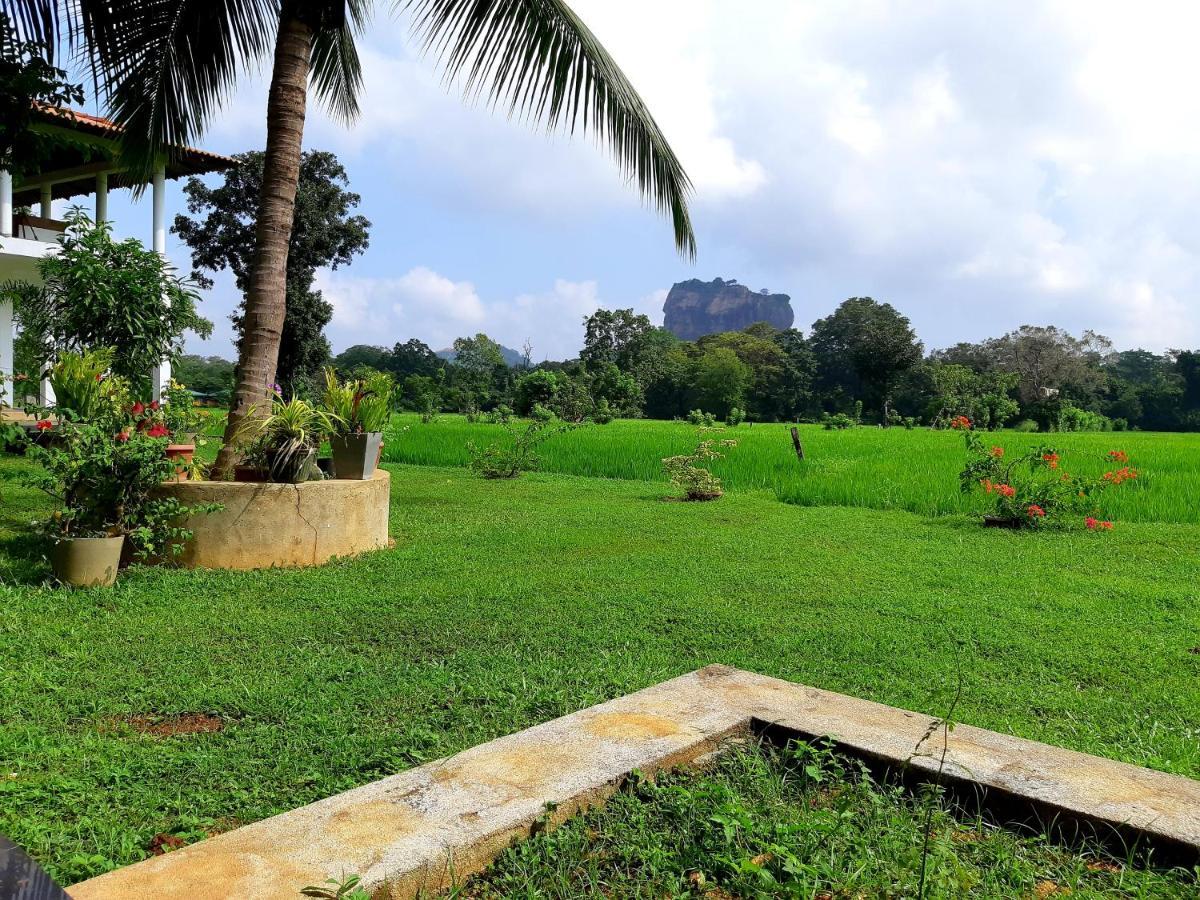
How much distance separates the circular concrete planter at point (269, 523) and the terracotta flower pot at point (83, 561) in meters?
0.47

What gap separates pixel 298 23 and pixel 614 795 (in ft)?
20.4

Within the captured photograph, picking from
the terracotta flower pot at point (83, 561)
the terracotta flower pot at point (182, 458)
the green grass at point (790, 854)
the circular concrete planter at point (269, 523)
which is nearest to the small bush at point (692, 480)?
the circular concrete planter at point (269, 523)

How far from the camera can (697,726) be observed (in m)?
2.30

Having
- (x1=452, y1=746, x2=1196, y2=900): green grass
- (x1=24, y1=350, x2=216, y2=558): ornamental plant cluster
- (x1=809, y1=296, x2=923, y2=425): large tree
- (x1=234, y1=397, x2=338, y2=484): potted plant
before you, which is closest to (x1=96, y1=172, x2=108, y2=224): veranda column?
(x1=24, y1=350, x2=216, y2=558): ornamental plant cluster

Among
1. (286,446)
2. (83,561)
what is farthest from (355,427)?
(83,561)

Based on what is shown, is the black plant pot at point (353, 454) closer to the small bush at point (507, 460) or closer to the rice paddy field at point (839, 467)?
the rice paddy field at point (839, 467)

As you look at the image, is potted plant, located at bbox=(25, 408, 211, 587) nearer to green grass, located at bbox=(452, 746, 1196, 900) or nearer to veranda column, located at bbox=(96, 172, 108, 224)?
green grass, located at bbox=(452, 746, 1196, 900)

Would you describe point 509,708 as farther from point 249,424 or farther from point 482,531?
point 482,531

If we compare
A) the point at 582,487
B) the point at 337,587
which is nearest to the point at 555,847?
the point at 337,587

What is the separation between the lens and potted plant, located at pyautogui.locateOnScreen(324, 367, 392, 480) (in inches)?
233

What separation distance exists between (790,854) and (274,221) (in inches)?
229

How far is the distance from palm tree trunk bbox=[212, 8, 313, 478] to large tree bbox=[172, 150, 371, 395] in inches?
836

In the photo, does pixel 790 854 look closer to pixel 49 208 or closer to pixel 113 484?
pixel 113 484

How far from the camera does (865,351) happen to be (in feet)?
166
